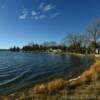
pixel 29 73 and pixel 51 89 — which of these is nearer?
pixel 51 89

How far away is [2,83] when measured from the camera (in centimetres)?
1730

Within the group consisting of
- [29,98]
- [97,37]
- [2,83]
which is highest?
[97,37]

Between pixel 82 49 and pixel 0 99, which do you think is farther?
pixel 82 49

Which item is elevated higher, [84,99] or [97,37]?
[97,37]

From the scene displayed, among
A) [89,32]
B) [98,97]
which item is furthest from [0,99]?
[89,32]

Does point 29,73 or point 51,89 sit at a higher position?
point 51,89

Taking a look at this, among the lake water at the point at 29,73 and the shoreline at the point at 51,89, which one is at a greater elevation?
the shoreline at the point at 51,89

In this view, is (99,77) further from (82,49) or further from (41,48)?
(41,48)

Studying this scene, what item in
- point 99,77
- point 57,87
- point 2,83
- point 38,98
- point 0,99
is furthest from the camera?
point 2,83

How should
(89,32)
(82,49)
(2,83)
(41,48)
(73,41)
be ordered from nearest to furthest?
(2,83), (89,32), (82,49), (73,41), (41,48)

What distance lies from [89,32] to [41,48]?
4649 inches

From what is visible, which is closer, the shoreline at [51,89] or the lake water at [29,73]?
the shoreline at [51,89]

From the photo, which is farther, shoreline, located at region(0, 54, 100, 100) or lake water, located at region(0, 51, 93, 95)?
lake water, located at region(0, 51, 93, 95)

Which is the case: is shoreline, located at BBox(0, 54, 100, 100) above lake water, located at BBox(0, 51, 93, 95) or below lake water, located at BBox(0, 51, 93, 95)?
above
